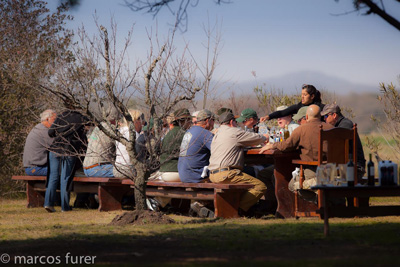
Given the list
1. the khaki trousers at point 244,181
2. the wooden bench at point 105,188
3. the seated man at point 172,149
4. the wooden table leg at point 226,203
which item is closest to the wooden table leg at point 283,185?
the khaki trousers at point 244,181

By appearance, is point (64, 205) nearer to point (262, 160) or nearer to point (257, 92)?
point (262, 160)

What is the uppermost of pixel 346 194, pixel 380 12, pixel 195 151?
pixel 380 12

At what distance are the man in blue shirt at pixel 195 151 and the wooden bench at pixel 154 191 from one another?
0.20 meters

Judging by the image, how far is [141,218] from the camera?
9.47 meters

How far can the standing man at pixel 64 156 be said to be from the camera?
11703 millimetres

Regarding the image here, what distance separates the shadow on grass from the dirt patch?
1.19 ft

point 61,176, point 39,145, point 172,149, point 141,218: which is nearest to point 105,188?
point 61,176

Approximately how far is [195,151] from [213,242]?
127 inches

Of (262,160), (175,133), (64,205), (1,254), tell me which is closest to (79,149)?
(64,205)

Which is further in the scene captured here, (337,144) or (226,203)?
(226,203)

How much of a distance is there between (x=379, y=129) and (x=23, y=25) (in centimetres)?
864

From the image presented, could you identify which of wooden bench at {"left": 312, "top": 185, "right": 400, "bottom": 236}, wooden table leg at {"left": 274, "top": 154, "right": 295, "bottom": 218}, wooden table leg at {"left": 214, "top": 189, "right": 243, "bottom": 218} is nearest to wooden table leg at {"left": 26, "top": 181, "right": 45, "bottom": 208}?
wooden table leg at {"left": 214, "top": 189, "right": 243, "bottom": 218}

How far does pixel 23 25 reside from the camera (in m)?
16.5

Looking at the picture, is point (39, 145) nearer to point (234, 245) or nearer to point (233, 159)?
point (233, 159)
